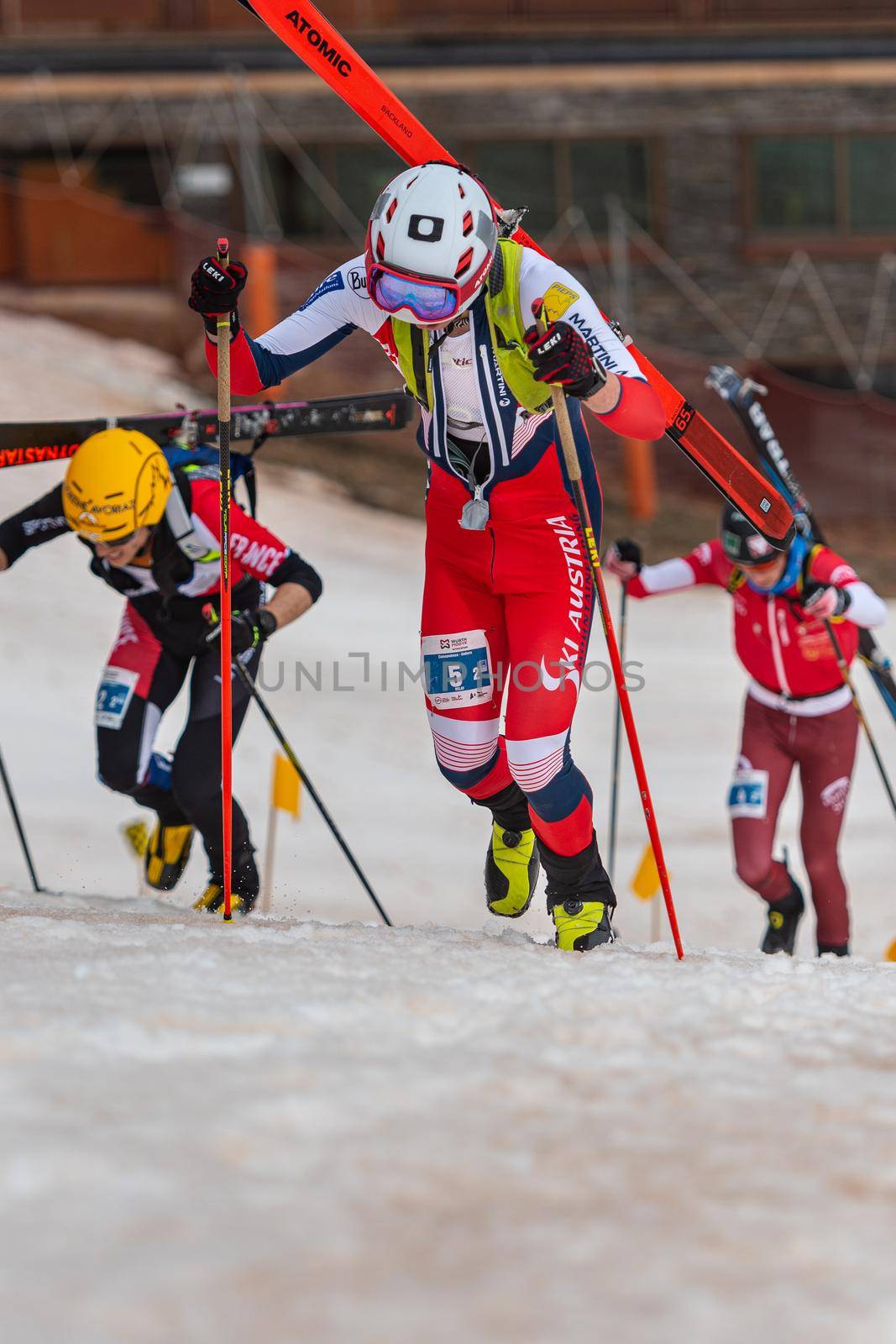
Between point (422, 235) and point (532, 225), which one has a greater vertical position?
point (532, 225)

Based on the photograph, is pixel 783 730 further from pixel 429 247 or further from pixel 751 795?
pixel 429 247

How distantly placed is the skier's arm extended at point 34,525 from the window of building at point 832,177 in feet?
49.0

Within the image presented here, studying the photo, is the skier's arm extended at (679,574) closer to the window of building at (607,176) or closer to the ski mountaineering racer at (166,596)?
the ski mountaineering racer at (166,596)

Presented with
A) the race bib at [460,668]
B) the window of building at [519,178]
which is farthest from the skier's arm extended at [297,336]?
the window of building at [519,178]

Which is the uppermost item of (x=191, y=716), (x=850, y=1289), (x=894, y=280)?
(x=894, y=280)

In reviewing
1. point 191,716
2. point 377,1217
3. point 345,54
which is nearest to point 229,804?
point 191,716

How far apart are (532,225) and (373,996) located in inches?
652

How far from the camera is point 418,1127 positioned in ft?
7.16

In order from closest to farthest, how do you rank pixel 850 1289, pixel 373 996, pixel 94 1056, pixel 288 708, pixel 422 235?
pixel 850 1289, pixel 94 1056, pixel 373 996, pixel 422 235, pixel 288 708

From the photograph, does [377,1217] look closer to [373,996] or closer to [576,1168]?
[576,1168]

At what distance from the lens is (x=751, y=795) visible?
21.0 ft

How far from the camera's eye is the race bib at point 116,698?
18.3ft

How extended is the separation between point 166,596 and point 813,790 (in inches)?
116

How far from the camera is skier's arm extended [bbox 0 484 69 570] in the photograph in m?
5.38
